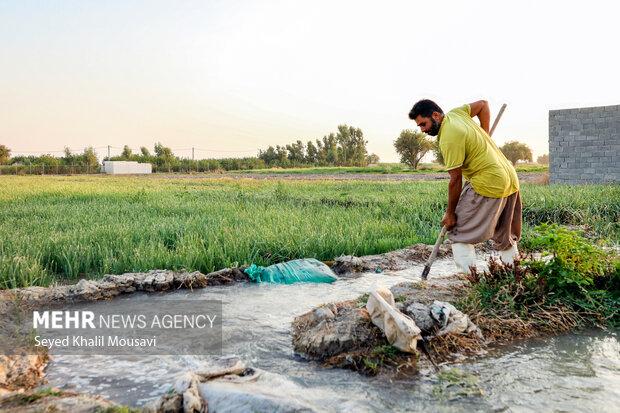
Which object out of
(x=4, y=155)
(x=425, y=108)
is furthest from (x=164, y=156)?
(x=425, y=108)

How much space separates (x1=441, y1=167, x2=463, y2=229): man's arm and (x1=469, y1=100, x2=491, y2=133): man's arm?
2.21ft

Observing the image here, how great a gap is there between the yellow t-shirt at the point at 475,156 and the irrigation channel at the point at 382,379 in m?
1.25

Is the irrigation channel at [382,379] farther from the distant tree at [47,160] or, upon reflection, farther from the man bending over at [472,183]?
the distant tree at [47,160]

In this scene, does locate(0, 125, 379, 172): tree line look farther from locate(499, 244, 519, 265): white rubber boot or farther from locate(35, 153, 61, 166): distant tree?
Answer: locate(499, 244, 519, 265): white rubber boot

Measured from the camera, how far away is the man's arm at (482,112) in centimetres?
403

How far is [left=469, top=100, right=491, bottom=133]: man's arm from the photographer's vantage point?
403cm

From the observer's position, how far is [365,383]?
99.1 inches

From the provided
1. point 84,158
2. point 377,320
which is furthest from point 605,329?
point 84,158

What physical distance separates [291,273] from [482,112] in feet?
7.93

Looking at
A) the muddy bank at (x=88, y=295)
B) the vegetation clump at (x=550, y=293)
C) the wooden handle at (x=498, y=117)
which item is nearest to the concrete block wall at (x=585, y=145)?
the muddy bank at (x=88, y=295)

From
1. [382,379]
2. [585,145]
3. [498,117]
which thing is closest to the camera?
[382,379]

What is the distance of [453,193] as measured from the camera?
12.6 ft

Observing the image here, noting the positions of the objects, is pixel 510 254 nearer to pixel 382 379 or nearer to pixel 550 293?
pixel 550 293

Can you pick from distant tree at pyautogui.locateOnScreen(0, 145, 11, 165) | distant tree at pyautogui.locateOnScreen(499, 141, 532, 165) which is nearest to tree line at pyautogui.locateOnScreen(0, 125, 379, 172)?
distant tree at pyautogui.locateOnScreen(0, 145, 11, 165)
